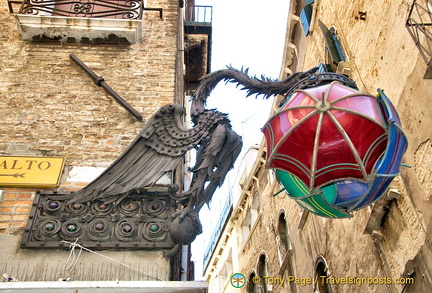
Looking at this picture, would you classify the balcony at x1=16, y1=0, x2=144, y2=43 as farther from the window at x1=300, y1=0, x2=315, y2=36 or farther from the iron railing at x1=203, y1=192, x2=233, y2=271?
the iron railing at x1=203, y1=192, x2=233, y2=271

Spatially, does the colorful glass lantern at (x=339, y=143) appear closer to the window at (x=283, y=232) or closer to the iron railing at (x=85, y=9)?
the iron railing at (x=85, y=9)

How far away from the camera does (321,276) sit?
360 inches

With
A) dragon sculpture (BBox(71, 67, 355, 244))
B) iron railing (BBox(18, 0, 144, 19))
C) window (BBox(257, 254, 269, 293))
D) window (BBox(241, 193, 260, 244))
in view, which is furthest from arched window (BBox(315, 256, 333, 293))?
window (BBox(241, 193, 260, 244))

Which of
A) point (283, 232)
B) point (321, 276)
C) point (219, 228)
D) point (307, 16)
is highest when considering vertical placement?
point (307, 16)

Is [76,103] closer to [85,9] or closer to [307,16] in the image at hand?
[85,9]

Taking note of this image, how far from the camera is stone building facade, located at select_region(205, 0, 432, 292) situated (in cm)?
526

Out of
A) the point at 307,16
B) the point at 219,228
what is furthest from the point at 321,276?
the point at 219,228

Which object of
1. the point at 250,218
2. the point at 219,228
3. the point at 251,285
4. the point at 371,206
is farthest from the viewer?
the point at 219,228

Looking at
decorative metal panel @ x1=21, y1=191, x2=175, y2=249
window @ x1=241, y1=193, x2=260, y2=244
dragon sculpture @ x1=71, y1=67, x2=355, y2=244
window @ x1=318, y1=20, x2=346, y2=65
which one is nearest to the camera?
dragon sculpture @ x1=71, y1=67, x2=355, y2=244

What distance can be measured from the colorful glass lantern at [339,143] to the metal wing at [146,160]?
1.06 metres

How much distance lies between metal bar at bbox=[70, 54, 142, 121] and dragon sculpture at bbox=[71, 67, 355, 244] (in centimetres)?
98

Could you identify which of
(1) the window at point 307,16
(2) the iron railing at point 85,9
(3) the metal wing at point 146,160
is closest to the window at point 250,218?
(1) the window at point 307,16

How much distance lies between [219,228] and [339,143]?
20.5 metres

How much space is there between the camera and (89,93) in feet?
17.0
